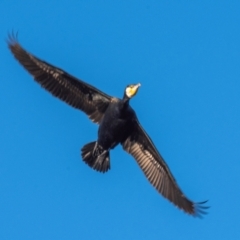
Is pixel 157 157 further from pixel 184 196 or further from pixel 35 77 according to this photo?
pixel 35 77

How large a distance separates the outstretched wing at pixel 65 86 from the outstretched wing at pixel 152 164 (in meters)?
1.05

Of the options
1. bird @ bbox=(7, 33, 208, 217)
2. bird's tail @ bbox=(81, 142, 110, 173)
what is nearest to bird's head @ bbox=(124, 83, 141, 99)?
bird @ bbox=(7, 33, 208, 217)

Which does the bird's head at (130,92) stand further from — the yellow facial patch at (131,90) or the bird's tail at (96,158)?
the bird's tail at (96,158)

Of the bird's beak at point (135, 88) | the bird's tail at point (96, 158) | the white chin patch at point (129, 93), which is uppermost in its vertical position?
the bird's beak at point (135, 88)

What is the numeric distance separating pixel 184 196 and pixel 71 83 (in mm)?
3825

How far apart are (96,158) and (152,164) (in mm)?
1706

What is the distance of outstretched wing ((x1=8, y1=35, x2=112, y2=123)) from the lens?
2966 centimetres

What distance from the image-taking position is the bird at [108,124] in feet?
97.6

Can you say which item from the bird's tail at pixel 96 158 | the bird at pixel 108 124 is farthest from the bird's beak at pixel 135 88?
the bird's tail at pixel 96 158

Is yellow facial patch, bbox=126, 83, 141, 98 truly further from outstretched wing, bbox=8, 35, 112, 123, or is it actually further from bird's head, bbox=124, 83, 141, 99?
outstretched wing, bbox=8, 35, 112, 123

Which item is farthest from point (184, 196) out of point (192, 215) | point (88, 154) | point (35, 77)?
point (35, 77)

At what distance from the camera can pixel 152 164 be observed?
3152 cm

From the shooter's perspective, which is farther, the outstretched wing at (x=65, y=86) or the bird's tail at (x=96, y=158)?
the bird's tail at (x=96, y=158)

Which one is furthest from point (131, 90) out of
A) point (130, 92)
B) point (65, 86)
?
point (65, 86)
